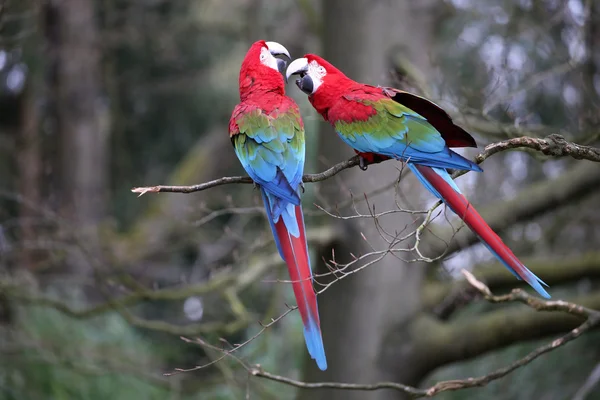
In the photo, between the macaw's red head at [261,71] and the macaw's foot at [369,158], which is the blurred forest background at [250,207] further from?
the macaw's red head at [261,71]

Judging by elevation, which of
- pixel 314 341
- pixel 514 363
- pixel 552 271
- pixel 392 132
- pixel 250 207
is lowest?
pixel 552 271

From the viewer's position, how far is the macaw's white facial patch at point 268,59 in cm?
227

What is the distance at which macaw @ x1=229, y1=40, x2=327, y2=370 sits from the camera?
5.79ft

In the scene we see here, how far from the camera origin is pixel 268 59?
7.48 ft

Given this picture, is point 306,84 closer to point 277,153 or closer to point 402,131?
point 277,153

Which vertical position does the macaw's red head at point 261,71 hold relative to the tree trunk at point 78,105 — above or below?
above

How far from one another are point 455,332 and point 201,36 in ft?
18.7

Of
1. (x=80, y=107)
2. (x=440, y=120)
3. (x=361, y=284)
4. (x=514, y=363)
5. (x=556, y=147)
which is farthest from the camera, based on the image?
(x=80, y=107)

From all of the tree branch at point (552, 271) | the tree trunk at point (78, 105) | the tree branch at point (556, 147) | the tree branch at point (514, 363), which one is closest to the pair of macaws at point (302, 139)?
the tree branch at point (556, 147)

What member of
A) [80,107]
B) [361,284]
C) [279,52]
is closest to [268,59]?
[279,52]

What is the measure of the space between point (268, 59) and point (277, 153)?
0.35m

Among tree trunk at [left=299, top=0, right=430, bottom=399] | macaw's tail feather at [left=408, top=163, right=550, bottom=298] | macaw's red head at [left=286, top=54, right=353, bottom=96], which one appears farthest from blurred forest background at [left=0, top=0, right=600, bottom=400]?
macaw's red head at [left=286, top=54, right=353, bottom=96]

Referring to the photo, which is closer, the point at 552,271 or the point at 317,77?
the point at 317,77

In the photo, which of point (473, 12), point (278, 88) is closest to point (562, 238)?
point (473, 12)
